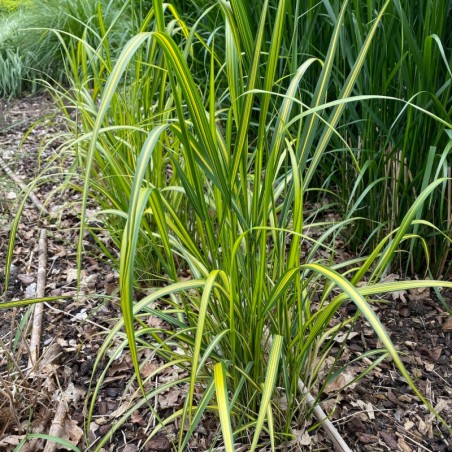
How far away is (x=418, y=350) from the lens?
1499 mm

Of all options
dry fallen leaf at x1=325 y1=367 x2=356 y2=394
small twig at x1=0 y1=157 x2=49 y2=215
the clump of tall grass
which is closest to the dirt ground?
dry fallen leaf at x1=325 y1=367 x2=356 y2=394

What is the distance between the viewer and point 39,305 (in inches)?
67.7

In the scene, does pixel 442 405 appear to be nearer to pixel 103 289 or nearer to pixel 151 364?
pixel 151 364

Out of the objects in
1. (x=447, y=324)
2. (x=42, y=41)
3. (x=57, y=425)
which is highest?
(x=42, y=41)

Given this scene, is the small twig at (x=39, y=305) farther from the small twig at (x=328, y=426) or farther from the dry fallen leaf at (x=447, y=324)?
the dry fallen leaf at (x=447, y=324)

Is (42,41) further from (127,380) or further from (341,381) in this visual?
(341,381)

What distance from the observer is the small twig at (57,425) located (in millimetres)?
1264

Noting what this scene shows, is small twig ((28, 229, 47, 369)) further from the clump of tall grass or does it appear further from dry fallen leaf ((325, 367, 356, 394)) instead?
the clump of tall grass

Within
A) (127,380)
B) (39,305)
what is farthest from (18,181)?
(127,380)

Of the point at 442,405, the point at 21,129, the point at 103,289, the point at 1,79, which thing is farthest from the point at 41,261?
the point at 1,79

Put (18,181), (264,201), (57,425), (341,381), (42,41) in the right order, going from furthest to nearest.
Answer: (42,41) < (18,181) < (341,381) < (57,425) < (264,201)

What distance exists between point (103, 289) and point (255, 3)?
1201 mm

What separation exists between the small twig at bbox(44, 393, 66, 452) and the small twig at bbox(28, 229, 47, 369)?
133mm

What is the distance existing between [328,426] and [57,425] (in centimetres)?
66
